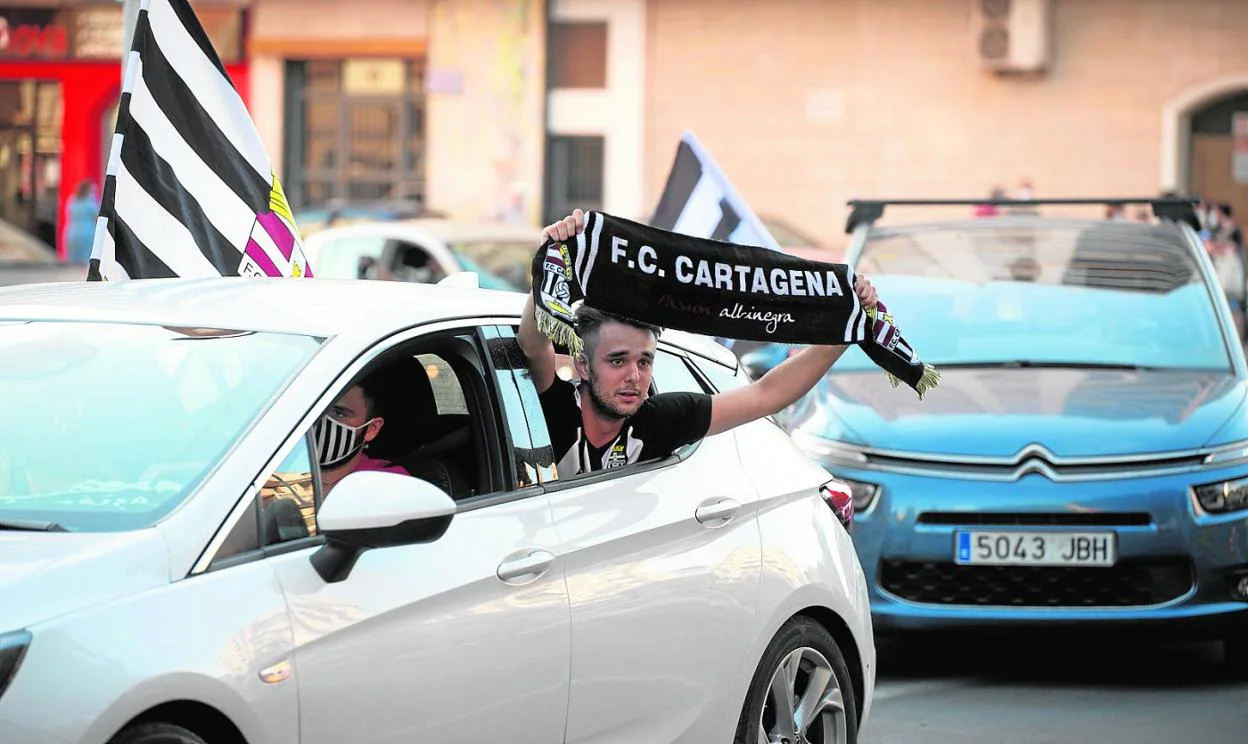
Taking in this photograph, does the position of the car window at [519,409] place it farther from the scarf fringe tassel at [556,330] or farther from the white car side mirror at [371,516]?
the white car side mirror at [371,516]

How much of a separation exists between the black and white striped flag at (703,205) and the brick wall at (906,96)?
72.3 ft

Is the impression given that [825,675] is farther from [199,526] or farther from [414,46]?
[414,46]

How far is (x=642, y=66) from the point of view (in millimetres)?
35375

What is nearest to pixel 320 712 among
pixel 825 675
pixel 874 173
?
pixel 825 675

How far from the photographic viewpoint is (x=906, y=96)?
34.0 meters

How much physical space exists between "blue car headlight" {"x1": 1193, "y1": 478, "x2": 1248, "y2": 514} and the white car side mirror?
422cm

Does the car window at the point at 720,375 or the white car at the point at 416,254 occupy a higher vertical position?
the white car at the point at 416,254

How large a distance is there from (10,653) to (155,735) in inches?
11.6

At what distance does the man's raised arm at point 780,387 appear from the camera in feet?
17.6

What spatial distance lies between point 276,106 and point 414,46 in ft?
8.96

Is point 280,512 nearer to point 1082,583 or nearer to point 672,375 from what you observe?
point 672,375

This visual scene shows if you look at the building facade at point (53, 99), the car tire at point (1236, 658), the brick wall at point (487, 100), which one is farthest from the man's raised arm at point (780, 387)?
the building facade at point (53, 99)

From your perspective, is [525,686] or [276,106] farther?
[276,106]

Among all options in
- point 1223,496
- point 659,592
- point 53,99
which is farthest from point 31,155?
point 659,592
